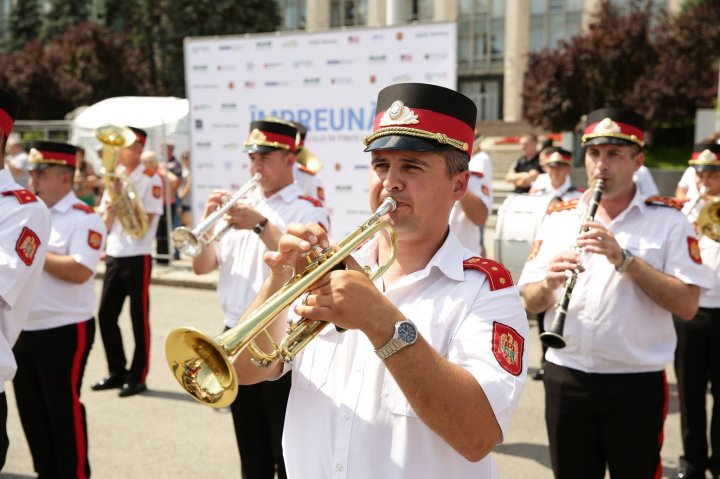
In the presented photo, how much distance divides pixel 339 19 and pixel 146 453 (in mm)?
45576

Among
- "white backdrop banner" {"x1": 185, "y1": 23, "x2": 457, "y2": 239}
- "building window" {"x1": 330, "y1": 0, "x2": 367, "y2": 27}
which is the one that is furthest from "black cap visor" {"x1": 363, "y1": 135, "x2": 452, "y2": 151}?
"building window" {"x1": 330, "y1": 0, "x2": 367, "y2": 27}

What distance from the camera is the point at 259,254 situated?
175 inches

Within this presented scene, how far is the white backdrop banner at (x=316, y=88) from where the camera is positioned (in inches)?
329

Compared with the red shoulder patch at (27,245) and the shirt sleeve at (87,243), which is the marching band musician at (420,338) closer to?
the red shoulder patch at (27,245)

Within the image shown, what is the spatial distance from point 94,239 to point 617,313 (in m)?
3.32

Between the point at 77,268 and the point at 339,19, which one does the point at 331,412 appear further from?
the point at 339,19

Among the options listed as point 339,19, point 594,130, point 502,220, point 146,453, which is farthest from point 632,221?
point 339,19

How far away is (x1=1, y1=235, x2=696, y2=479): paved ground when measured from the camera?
504 centimetres

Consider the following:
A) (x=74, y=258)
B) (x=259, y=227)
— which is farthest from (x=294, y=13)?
(x=259, y=227)

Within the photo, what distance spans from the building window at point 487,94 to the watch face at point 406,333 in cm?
4642

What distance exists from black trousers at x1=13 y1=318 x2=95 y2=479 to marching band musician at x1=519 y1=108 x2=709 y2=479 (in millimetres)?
2850

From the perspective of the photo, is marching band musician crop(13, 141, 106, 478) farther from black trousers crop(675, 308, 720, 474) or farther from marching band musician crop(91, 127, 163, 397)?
black trousers crop(675, 308, 720, 474)

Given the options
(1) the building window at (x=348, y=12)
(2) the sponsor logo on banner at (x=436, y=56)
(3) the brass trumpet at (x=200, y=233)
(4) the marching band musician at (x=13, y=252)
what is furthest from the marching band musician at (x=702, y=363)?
(1) the building window at (x=348, y=12)

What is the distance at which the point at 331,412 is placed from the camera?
2.14 m
